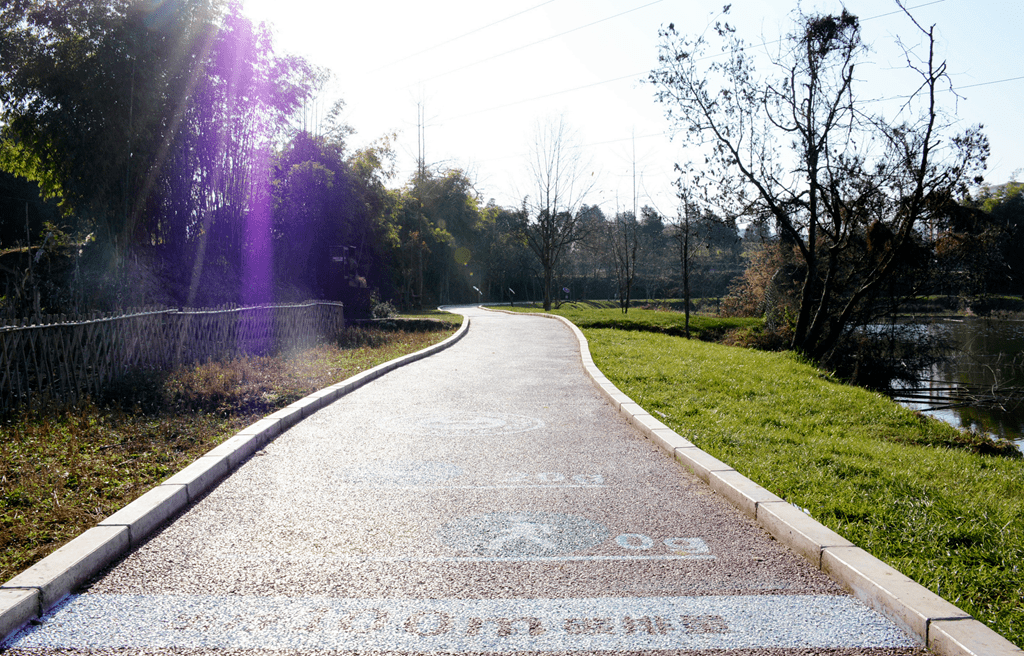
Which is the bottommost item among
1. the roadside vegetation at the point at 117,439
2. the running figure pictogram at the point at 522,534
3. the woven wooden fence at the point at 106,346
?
the running figure pictogram at the point at 522,534

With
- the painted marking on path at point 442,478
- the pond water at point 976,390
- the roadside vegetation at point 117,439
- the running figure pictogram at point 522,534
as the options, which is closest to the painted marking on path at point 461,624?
the running figure pictogram at point 522,534

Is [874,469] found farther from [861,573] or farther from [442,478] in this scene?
[442,478]

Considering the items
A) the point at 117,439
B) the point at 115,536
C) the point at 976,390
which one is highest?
the point at 117,439

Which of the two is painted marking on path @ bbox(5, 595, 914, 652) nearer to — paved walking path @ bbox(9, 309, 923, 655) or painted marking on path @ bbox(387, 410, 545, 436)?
paved walking path @ bbox(9, 309, 923, 655)

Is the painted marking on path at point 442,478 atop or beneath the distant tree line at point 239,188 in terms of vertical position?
beneath

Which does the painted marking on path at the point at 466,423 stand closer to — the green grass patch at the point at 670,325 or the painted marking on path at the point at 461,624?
the painted marking on path at the point at 461,624

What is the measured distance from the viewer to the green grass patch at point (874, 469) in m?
3.10

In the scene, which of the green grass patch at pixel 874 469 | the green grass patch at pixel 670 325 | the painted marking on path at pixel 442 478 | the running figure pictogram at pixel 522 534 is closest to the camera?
the green grass patch at pixel 874 469

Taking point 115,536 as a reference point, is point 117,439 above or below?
above

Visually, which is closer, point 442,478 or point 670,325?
point 442,478

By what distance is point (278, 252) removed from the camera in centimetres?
1941

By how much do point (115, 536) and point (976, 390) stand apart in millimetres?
17852

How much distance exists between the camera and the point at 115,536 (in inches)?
132

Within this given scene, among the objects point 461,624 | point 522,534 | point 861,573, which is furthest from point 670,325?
point 461,624
